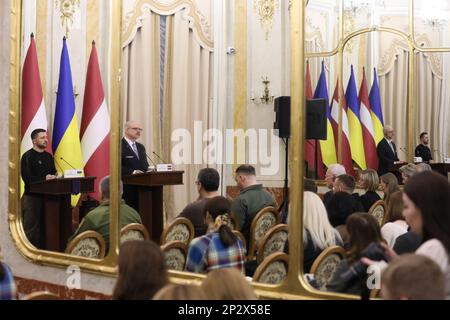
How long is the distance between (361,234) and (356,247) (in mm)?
64

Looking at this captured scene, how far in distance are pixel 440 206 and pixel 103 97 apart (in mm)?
4149

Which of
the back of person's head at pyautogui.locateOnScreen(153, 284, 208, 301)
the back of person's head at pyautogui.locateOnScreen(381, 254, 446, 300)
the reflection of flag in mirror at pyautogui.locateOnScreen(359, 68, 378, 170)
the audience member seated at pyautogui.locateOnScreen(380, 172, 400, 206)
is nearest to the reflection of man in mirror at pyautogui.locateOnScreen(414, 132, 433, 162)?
the reflection of flag in mirror at pyautogui.locateOnScreen(359, 68, 378, 170)

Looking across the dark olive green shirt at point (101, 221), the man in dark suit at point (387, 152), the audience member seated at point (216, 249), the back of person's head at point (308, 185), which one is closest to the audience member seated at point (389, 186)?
the back of person's head at point (308, 185)

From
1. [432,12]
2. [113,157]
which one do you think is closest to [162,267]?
[113,157]

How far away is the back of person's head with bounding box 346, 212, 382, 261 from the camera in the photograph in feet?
9.87

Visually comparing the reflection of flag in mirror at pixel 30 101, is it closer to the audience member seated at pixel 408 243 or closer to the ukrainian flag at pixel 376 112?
the audience member seated at pixel 408 243

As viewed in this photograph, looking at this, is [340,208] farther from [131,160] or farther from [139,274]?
[131,160]

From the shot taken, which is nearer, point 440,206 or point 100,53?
point 440,206

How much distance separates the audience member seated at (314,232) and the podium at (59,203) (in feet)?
8.32

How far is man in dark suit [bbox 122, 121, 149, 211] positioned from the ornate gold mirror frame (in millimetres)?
1209

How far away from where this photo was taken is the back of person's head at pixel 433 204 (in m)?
2.60

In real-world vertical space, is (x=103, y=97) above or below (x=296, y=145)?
above

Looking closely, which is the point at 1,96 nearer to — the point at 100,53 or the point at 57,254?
the point at 57,254
